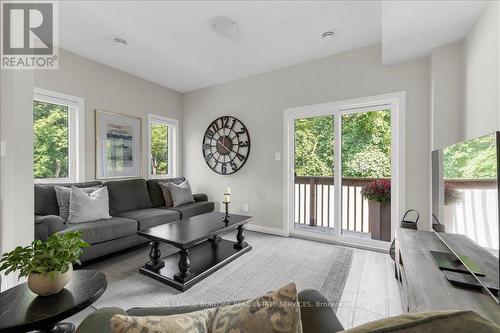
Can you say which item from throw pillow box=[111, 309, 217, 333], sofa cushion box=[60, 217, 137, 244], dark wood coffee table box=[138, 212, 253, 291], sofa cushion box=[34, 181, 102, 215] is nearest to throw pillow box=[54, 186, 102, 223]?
sofa cushion box=[34, 181, 102, 215]

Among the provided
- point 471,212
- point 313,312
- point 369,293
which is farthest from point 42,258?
point 369,293

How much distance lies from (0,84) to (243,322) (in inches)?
100

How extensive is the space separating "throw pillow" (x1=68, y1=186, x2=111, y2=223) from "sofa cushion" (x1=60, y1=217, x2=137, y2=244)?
0.42 ft

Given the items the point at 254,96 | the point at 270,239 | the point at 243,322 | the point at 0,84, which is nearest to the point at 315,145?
the point at 254,96

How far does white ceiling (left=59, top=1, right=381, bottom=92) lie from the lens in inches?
85.7

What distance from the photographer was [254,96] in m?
3.76

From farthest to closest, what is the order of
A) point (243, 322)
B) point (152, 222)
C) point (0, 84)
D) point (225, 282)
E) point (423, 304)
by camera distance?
point (152, 222)
point (225, 282)
point (0, 84)
point (423, 304)
point (243, 322)

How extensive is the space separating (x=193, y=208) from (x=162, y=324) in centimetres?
311

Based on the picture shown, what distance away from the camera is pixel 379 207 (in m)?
2.96

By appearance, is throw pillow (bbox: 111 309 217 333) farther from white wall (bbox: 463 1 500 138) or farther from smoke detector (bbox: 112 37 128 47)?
smoke detector (bbox: 112 37 128 47)

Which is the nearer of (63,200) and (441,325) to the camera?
(441,325)

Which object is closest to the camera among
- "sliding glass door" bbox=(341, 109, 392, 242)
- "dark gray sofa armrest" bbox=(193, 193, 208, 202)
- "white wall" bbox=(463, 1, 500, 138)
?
"white wall" bbox=(463, 1, 500, 138)

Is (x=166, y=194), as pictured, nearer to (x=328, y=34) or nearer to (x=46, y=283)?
(x=46, y=283)

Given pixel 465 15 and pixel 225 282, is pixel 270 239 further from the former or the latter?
pixel 465 15
